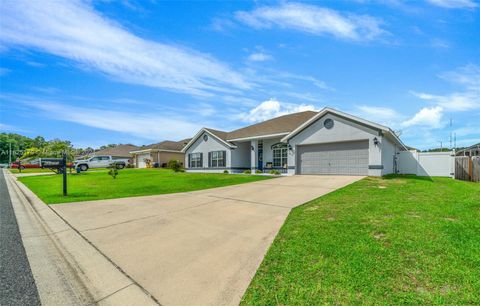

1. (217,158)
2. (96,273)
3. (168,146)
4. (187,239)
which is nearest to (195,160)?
(217,158)

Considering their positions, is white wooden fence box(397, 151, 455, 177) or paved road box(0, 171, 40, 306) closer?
paved road box(0, 171, 40, 306)

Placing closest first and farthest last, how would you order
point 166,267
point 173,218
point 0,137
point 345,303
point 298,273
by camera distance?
point 345,303
point 298,273
point 166,267
point 173,218
point 0,137

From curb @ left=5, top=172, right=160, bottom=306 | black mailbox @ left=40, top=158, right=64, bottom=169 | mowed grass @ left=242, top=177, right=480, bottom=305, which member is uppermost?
black mailbox @ left=40, top=158, right=64, bottom=169

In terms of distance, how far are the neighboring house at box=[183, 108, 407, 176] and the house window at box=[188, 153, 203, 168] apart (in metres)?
0.34

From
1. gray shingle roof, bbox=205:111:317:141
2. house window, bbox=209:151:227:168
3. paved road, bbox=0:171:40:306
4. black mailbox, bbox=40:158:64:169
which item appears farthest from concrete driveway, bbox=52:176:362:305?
house window, bbox=209:151:227:168

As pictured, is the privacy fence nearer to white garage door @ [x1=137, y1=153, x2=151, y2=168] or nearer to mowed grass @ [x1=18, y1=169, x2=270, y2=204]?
mowed grass @ [x1=18, y1=169, x2=270, y2=204]

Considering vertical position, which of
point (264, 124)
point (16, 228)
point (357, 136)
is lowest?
point (16, 228)

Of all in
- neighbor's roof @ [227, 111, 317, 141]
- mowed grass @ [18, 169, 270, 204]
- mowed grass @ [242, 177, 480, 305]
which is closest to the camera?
mowed grass @ [242, 177, 480, 305]

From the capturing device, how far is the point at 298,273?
3139 millimetres

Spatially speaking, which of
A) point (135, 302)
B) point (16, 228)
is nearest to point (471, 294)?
point (135, 302)

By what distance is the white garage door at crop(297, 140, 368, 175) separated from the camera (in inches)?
606

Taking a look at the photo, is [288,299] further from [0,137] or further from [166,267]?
[0,137]

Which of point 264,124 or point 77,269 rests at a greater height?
point 264,124

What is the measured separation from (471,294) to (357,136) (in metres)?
14.1
